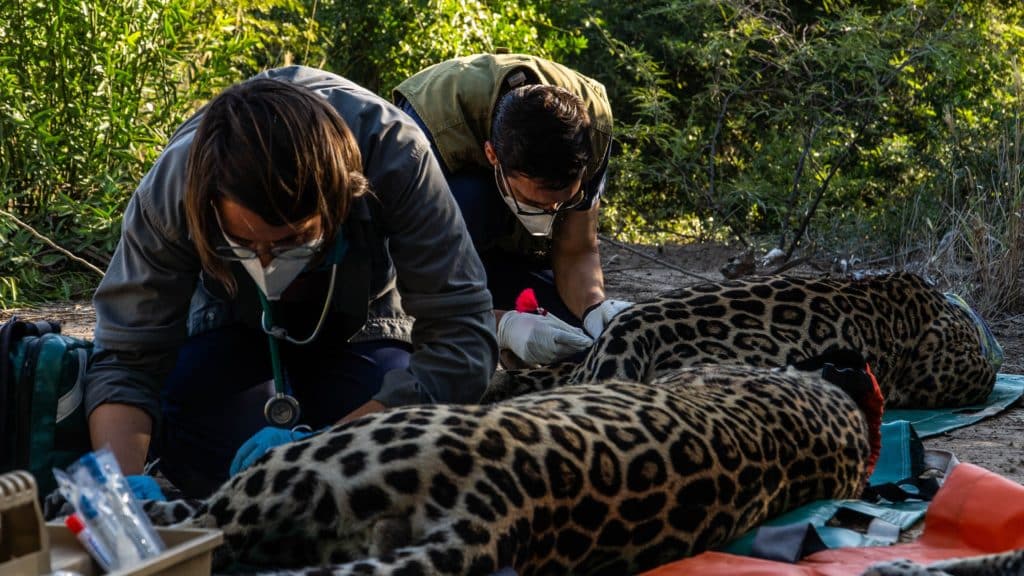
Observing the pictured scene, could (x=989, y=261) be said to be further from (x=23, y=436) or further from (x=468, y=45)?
(x=23, y=436)

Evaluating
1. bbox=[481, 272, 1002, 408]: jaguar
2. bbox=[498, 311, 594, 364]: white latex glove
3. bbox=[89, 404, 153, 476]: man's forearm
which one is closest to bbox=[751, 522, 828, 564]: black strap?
bbox=[481, 272, 1002, 408]: jaguar

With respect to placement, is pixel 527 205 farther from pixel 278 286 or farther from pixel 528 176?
pixel 278 286

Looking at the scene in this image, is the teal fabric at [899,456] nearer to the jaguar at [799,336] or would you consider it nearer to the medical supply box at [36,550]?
the jaguar at [799,336]

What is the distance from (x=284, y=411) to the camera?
321cm

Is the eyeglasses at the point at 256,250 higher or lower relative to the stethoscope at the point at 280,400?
higher

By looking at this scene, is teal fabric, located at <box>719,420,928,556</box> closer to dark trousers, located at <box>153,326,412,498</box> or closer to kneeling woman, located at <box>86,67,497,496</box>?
kneeling woman, located at <box>86,67,497,496</box>

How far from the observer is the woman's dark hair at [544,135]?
3.88 metres

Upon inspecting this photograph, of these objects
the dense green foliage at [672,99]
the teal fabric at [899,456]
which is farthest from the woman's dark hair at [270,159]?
the dense green foliage at [672,99]

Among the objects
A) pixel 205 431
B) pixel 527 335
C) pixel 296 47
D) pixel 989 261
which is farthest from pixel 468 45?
pixel 205 431

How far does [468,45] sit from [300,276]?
528 centimetres

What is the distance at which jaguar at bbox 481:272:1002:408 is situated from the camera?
403cm

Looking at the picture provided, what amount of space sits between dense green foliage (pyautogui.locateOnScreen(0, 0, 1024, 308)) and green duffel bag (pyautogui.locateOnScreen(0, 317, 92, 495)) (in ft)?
10.9

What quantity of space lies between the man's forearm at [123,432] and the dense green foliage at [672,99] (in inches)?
135

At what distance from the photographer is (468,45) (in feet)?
26.9
